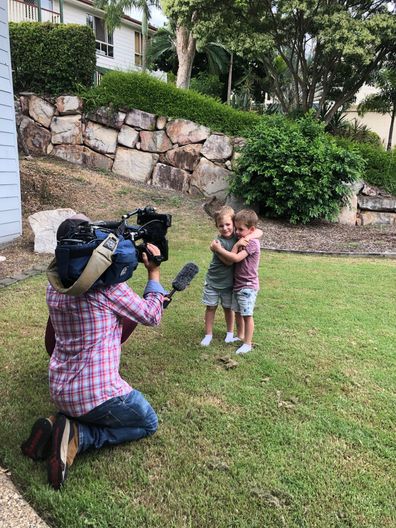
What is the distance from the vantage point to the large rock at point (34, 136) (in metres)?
10.6

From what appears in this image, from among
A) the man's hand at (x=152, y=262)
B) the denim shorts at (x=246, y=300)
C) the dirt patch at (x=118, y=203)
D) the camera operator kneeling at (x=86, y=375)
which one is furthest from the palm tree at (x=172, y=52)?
the camera operator kneeling at (x=86, y=375)

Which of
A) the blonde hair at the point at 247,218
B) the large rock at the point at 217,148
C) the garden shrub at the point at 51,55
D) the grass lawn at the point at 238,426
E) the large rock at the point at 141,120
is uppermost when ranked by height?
the garden shrub at the point at 51,55

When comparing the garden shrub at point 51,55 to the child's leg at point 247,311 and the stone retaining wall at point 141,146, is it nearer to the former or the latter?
the stone retaining wall at point 141,146

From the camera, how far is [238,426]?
2.45 meters

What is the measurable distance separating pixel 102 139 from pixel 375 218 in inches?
259

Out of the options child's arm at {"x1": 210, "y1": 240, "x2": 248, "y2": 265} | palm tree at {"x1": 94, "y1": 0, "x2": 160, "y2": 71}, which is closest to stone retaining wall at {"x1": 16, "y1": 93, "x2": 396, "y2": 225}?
child's arm at {"x1": 210, "y1": 240, "x2": 248, "y2": 265}

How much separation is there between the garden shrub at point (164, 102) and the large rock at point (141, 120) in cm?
13

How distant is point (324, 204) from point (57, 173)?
5.49 m

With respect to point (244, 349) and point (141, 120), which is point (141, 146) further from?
point (244, 349)

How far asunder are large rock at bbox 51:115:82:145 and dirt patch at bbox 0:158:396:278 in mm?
678

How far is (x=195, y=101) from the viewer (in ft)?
34.2

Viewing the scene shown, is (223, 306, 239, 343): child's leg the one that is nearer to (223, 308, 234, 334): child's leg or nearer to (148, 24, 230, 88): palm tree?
(223, 308, 234, 334): child's leg

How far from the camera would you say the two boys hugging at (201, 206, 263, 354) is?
10.8 feet

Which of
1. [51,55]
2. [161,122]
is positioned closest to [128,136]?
[161,122]
